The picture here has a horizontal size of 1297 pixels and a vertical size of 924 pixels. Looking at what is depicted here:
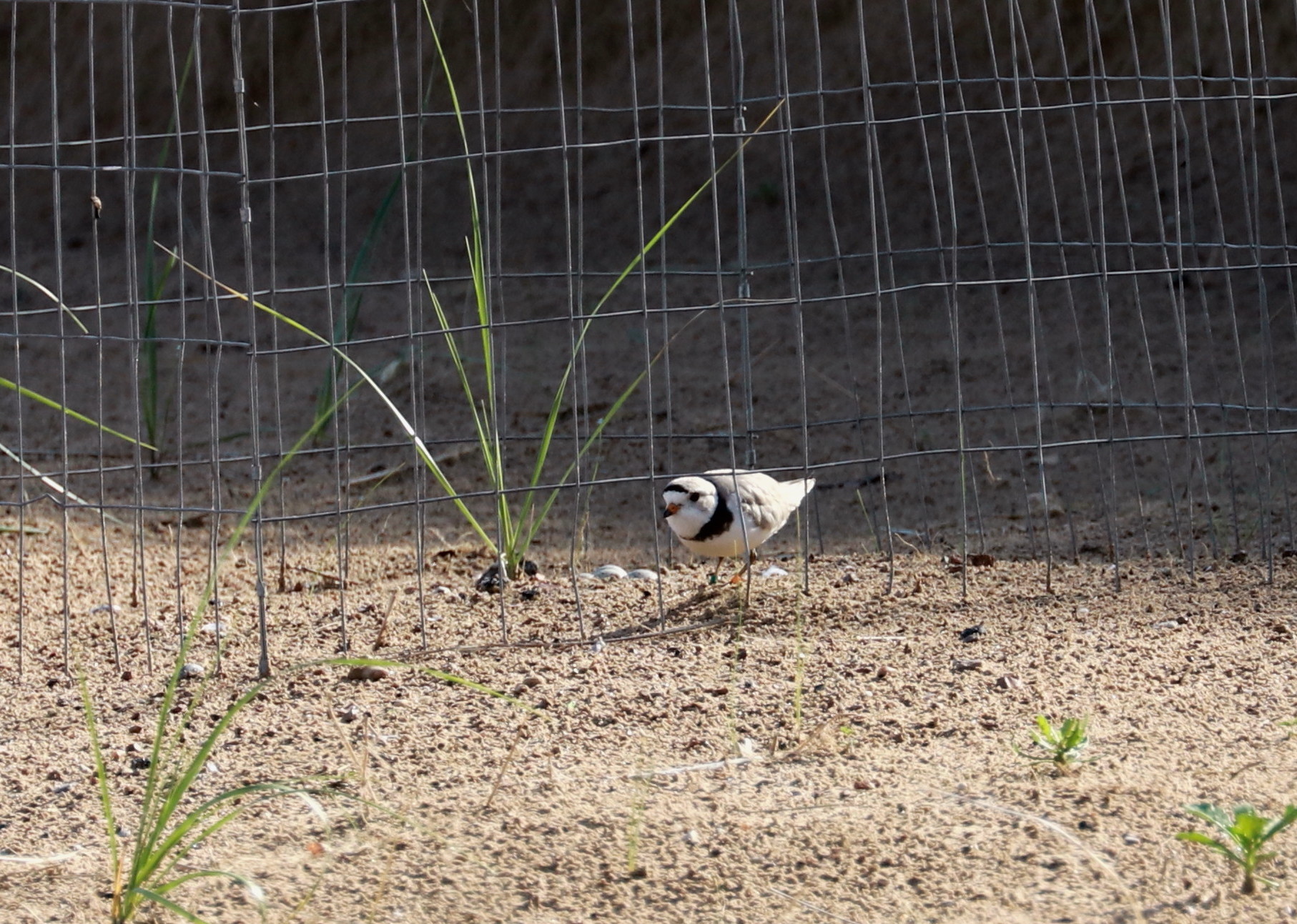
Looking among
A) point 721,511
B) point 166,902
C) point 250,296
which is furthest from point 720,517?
point 166,902

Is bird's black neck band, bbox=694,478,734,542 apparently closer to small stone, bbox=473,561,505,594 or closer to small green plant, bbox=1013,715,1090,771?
small stone, bbox=473,561,505,594

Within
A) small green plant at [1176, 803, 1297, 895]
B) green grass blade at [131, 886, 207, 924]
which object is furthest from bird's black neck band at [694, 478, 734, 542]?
green grass blade at [131, 886, 207, 924]

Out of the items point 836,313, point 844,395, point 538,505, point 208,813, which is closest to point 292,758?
point 208,813

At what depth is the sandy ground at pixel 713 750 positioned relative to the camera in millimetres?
2127

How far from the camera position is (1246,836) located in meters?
1.98

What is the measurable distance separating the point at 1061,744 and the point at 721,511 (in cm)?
152

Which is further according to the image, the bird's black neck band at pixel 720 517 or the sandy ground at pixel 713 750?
the bird's black neck band at pixel 720 517

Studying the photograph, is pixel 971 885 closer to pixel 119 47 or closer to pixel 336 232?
pixel 336 232

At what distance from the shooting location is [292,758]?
2746mm

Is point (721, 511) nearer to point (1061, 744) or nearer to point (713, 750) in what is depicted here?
point (713, 750)

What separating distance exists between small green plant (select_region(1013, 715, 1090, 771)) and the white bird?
1300 millimetres

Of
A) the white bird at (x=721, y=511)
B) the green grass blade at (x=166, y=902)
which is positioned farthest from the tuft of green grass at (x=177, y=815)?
the white bird at (x=721, y=511)

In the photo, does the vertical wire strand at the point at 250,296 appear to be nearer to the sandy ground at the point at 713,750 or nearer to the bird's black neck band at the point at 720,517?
the sandy ground at the point at 713,750

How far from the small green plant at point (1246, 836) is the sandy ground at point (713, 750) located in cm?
3
